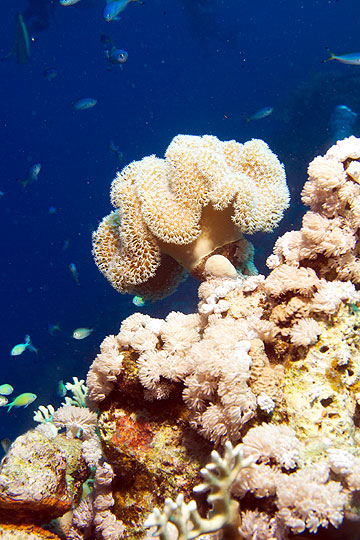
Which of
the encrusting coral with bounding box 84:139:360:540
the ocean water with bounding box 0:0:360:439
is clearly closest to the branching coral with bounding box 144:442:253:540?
the encrusting coral with bounding box 84:139:360:540

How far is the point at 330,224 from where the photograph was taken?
2430mm

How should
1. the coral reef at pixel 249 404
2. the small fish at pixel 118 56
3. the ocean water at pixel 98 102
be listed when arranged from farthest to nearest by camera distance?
1. the ocean water at pixel 98 102
2. the small fish at pixel 118 56
3. the coral reef at pixel 249 404

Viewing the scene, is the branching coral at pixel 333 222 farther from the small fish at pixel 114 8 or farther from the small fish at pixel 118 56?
the small fish at pixel 114 8

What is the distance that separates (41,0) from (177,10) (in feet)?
172

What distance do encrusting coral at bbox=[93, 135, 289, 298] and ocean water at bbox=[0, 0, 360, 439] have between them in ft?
62.2

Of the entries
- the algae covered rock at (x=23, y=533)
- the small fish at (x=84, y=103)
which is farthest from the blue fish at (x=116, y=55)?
the algae covered rock at (x=23, y=533)

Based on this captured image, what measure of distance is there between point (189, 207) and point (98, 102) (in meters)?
71.7

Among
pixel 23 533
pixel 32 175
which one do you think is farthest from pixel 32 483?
pixel 32 175

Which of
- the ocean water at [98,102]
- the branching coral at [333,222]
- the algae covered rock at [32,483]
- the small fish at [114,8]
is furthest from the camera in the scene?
the ocean water at [98,102]

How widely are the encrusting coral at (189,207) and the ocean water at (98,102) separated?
18.9 m

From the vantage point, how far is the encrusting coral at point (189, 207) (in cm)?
309

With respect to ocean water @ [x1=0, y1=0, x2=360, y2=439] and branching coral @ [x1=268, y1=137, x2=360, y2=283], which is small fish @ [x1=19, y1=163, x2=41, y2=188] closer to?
branching coral @ [x1=268, y1=137, x2=360, y2=283]

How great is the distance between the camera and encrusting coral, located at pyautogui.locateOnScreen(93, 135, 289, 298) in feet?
10.1

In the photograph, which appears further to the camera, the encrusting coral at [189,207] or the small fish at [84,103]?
the small fish at [84,103]
